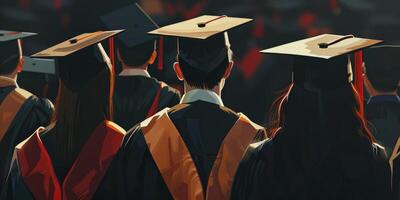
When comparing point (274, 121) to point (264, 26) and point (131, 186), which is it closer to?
point (131, 186)

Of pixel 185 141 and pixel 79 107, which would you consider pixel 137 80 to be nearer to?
pixel 79 107

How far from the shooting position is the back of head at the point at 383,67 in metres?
4.82

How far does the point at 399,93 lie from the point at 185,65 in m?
2.15

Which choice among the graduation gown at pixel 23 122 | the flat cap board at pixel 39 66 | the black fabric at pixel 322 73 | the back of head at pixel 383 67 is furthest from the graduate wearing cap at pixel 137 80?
the black fabric at pixel 322 73

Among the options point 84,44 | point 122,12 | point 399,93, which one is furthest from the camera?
point 122,12

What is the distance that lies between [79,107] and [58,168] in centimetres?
25

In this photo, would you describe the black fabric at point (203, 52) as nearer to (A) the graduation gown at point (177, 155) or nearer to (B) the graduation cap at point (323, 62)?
(A) the graduation gown at point (177, 155)

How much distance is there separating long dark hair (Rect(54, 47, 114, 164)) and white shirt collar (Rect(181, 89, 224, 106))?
392mm

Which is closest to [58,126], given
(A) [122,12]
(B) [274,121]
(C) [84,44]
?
(C) [84,44]

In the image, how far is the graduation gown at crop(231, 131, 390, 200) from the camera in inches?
107

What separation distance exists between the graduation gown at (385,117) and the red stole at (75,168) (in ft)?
6.19

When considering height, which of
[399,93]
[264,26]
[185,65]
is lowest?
[399,93]

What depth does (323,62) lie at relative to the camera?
2.82m

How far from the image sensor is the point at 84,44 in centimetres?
354
